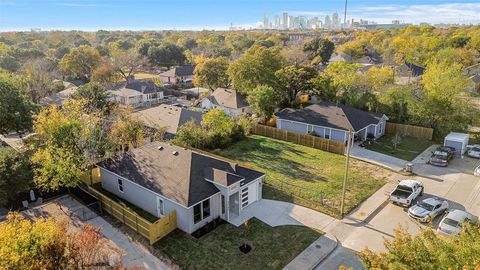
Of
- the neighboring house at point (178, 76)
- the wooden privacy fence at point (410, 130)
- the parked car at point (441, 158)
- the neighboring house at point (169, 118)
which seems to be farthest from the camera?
the neighboring house at point (178, 76)

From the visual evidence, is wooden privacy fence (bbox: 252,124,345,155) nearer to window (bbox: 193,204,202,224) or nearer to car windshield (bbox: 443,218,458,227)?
car windshield (bbox: 443,218,458,227)

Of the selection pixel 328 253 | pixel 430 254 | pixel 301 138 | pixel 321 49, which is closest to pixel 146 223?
pixel 328 253

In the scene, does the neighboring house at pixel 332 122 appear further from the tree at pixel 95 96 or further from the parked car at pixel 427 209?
the tree at pixel 95 96

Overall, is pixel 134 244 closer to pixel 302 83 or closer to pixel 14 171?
pixel 14 171

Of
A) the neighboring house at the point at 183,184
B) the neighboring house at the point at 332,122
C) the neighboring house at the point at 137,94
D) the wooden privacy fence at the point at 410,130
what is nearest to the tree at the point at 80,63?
the neighboring house at the point at 137,94

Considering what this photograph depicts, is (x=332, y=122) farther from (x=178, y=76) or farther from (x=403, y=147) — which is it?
(x=178, y=76)

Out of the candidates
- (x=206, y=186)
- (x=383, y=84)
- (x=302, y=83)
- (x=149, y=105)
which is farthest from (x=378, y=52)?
(x=206, y=186)

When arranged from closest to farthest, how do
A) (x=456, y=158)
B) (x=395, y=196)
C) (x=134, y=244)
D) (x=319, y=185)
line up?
(x=134, y=244) → (x=395, y=196) → (x=319, y=185) → (x=456, y=158)
